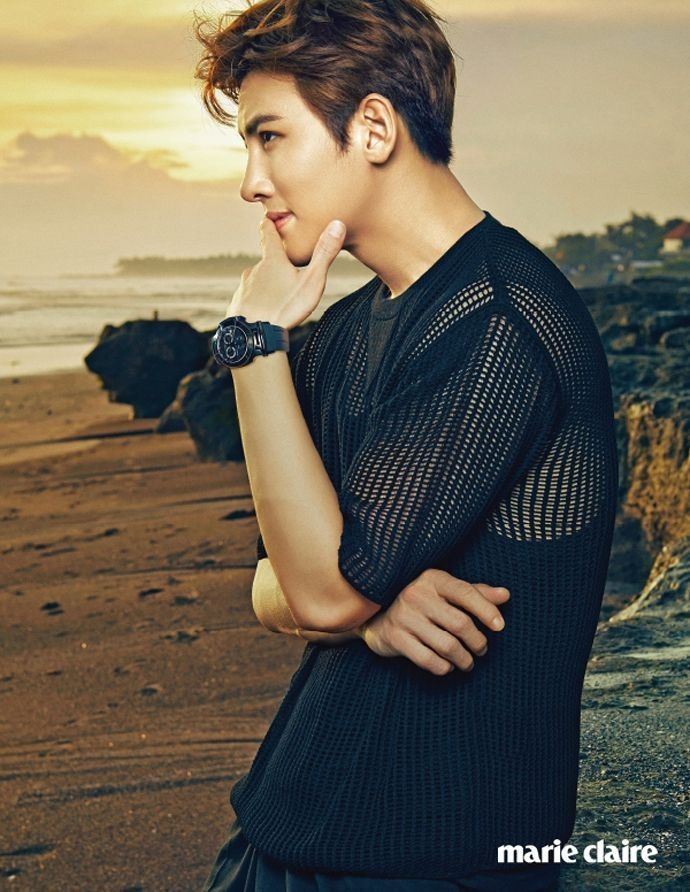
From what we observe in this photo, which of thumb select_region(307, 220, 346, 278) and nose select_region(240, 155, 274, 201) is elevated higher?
nose select_region(240, 155, 274, 201)

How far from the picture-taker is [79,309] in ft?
91.2

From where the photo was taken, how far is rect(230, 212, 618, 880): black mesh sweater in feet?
5.60

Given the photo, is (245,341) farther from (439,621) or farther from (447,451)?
(439,621)

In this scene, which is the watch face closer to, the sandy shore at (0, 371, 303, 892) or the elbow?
the elbow

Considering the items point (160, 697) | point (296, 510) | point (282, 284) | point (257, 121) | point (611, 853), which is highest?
point (257, 121)

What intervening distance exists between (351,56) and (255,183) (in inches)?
9.8

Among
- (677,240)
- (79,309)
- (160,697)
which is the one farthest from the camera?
(677,240)

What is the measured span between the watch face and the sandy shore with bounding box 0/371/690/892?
108 cm

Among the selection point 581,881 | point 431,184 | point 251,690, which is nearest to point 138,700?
point 251,690

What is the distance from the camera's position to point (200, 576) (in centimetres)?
697

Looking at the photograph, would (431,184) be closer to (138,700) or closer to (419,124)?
(419,124)

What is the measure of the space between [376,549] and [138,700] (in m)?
3.75

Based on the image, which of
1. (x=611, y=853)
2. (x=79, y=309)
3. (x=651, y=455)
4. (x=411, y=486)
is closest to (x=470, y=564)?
(x=411, y=486)

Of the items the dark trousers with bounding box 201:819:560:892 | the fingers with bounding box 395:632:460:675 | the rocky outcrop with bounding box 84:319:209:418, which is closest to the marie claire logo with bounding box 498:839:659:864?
the dark trousers with bounding box 201:819:560:892
